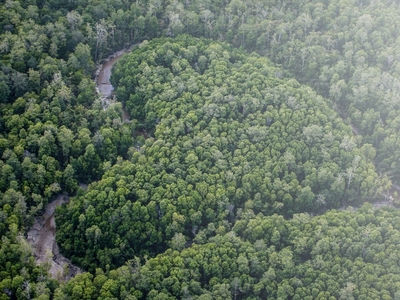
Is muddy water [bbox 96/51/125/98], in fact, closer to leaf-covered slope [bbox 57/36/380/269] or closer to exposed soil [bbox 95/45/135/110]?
exposed soil [bbox 95/45/135/110]

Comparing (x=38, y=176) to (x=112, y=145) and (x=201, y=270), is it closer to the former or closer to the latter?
(x=112, y=145)

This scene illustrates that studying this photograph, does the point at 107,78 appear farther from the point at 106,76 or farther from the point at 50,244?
the point at 50,244

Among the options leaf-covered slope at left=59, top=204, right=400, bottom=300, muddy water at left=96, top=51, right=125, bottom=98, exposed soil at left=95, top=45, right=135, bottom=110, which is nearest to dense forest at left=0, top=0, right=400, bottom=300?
leaf-covered slope at left=59, top=204, right=400, bottom=300

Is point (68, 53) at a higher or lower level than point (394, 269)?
higher

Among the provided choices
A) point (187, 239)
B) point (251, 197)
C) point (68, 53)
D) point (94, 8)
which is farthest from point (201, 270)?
point (94, 8)

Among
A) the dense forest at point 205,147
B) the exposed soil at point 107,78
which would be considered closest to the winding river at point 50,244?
the dense forest at point 205,147

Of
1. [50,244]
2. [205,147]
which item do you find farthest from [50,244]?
[205,147]
